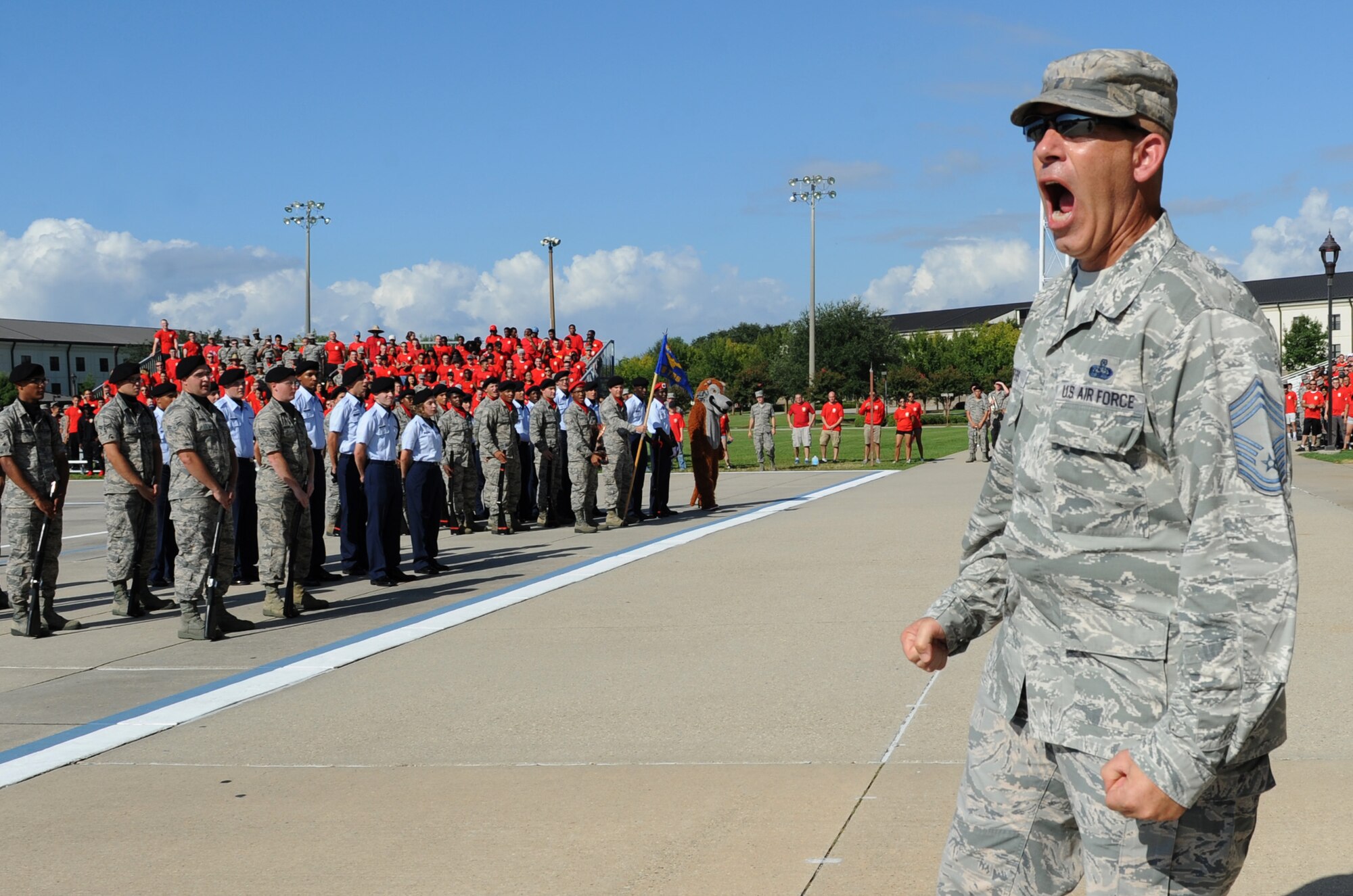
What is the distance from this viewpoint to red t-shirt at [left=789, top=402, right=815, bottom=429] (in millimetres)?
30375

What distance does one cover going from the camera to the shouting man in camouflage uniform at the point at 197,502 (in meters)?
8.95

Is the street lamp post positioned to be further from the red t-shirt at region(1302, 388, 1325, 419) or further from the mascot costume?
the mascot costume

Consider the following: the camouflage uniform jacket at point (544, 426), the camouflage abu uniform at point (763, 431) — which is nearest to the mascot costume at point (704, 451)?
the camouflage uniform jacket at point (544, 426)

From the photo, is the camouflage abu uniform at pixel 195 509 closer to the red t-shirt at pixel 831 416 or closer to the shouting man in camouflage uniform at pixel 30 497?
the shouting man in camouflage uniform at pixel 30 497

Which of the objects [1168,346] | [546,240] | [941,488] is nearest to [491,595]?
[1168,346]

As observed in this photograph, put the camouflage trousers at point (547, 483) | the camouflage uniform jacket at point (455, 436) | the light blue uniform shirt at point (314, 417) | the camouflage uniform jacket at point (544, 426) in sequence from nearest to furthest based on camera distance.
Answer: the light blue uniform shirt at point (314, 417), the camouflage uniform jacket at point (455, 436), the camouflage uniform jacket at point (544, 426), the camouflage trousers at point (547, 483)

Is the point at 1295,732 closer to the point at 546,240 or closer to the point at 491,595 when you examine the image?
the point at 491,595

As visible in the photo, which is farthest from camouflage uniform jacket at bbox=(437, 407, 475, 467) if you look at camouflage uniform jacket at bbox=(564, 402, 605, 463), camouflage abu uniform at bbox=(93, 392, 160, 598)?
camouflage abu uniform at bbox=(93, 392, 160, 598)

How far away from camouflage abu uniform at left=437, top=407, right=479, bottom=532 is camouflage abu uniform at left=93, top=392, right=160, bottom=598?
5572 mm

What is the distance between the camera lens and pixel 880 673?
6.91 m

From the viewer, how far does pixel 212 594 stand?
28.8 ft

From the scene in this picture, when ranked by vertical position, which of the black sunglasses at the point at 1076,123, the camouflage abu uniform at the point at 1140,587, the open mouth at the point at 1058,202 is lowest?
the camouflage abu uniform at the point at 1140,587

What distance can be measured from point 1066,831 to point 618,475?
48.2ft

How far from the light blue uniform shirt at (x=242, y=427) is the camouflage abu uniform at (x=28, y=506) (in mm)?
2380
